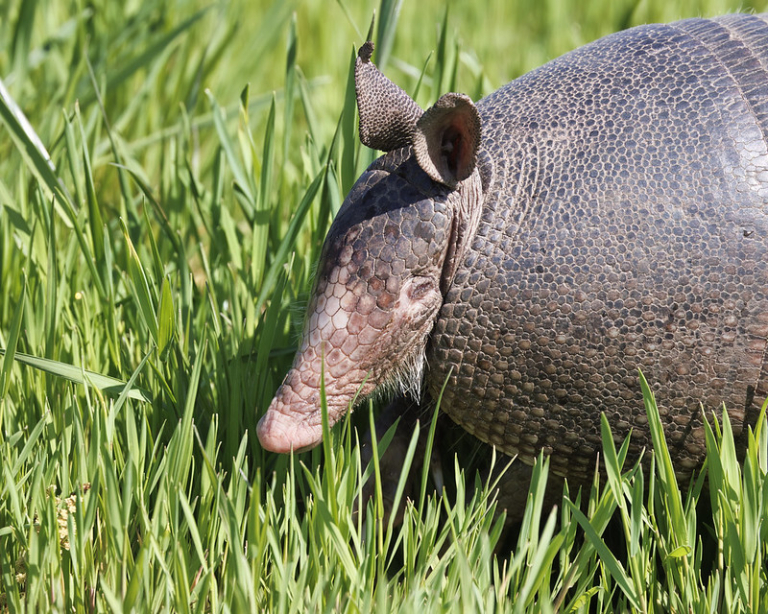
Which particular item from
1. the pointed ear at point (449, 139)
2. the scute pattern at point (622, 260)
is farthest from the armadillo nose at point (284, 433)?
the pointed ear at point (449, 139)

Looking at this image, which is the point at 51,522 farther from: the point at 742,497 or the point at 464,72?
the point at 464,72

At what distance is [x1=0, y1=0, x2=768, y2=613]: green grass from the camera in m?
1.85

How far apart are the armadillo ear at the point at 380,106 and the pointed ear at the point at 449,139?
0.24ft

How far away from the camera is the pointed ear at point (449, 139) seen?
1.84 m

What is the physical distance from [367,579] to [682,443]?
0.76 m

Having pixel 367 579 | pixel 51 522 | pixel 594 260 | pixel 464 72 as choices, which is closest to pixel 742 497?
pixel 594 260

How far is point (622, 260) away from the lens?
191cm

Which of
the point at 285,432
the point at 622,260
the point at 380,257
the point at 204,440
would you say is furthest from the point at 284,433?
the point at 622,260

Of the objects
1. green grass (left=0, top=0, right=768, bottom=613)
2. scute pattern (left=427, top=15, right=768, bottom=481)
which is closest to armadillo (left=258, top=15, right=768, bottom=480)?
scute pattern (left=427, top=15, right=768, bottom=481)

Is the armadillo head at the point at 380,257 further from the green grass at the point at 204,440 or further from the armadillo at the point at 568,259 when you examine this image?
the green grass at the point at 204,440

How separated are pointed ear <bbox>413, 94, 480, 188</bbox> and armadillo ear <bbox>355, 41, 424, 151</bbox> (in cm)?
7

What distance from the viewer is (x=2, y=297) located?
9.77 ft

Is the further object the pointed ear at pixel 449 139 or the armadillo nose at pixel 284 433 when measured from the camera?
the armadillo nose at pixel 284 433

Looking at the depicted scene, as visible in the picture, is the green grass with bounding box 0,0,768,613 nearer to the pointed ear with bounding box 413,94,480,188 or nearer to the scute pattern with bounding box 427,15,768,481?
the scute pattern with bounding box 427,15,768,481
